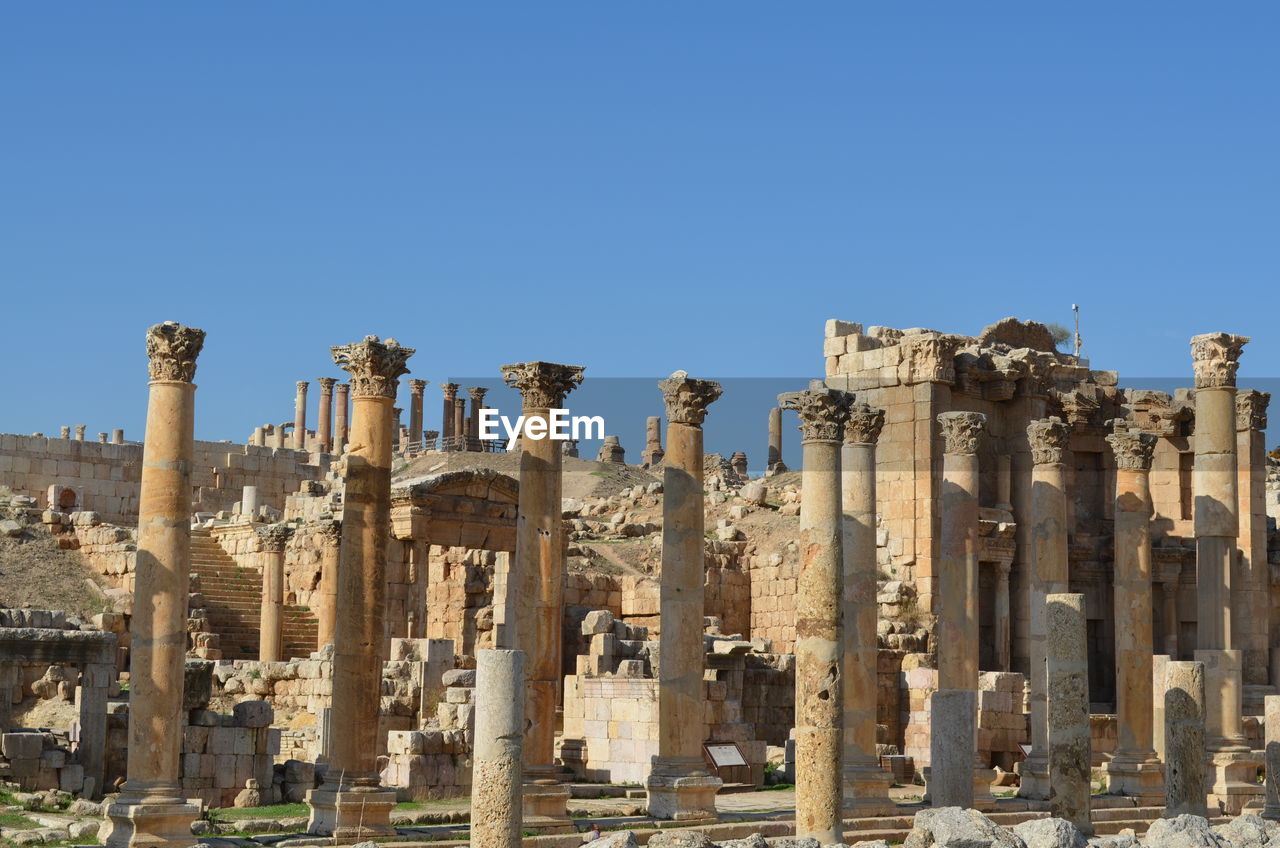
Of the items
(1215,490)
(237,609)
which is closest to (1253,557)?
(1215,490)

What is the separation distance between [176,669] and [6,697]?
837 centimetres

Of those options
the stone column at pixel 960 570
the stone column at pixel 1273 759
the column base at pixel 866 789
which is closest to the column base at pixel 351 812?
the column base at pixel 866 789

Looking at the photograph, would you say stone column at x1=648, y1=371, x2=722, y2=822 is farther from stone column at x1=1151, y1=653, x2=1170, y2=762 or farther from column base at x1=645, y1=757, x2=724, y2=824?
stone column at x1=1151, y1=653, x2=1170, y2=762

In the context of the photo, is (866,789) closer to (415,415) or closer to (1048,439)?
(1048,439)

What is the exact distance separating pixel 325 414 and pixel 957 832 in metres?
53.2

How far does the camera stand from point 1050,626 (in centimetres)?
2242

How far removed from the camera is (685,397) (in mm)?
22875

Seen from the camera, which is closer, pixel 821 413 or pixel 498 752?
pixel 498 752

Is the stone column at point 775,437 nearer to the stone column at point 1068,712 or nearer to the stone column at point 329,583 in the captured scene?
the stone column at point 329,583

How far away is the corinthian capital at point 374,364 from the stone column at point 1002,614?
17.2 m

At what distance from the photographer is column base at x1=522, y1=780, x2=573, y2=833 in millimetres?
20359

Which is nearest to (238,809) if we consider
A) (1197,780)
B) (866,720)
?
(866,720)

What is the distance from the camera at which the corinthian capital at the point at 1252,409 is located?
3416cm

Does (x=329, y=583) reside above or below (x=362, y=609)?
above
